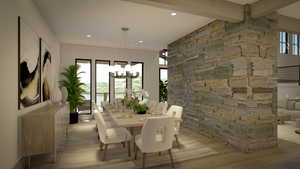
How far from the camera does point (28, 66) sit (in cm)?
265

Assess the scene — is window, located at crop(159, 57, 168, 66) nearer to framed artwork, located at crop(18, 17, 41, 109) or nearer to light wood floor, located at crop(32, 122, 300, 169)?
light wood floor, located at crop(32, 122, 300, 169)

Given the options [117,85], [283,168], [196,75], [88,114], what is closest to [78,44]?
[117,85]

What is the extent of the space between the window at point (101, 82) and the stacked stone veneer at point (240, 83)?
4.19 metres

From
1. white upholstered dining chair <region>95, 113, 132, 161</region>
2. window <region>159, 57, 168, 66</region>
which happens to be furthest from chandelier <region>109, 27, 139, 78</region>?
window <region>159, 57, 168, 66</region>

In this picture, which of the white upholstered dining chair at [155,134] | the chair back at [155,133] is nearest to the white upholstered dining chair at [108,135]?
the white upholstered dining chair at [155,134]

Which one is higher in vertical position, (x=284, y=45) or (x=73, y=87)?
(x=284, y=45)

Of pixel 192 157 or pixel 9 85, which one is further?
pixel 192 157

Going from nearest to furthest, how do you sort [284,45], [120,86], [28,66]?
[28,66] → [120,86] → [284,45]

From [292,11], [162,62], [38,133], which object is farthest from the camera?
[162,62]

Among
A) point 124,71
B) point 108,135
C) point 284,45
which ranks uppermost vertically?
point 284,45

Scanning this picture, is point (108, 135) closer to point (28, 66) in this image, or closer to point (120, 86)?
point (28, 66)

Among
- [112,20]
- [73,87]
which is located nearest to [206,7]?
[112,20]

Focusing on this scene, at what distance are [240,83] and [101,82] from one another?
5.29m

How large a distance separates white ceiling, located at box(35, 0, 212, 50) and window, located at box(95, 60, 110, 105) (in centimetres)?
161
